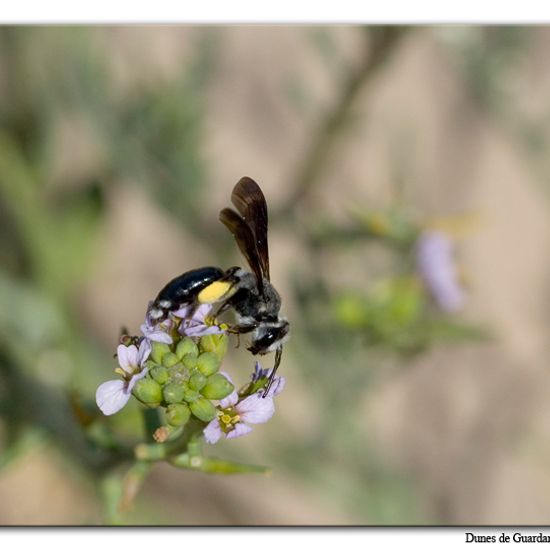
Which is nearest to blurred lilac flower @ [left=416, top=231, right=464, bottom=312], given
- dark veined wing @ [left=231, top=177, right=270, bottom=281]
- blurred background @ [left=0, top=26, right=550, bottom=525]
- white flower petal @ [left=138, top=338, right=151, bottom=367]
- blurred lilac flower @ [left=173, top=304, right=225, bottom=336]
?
blurred background @ [left=0, top=26, right=550, bottom=525]

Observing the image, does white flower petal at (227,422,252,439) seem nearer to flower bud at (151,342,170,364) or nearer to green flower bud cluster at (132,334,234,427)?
green flower bud cluster at (132,334,234,427)

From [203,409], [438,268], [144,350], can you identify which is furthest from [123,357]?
[438,268]

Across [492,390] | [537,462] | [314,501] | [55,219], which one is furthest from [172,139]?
[537,462]

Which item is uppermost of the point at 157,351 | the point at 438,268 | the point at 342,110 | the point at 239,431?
the point at 342,110

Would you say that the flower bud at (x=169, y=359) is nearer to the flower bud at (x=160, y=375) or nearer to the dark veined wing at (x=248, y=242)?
the flower bud at (x=160, y=375)

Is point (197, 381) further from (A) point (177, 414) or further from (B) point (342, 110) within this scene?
(B) point (342, 110)

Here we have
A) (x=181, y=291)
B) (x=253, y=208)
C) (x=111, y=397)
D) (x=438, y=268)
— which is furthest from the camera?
(x=438, y=268)

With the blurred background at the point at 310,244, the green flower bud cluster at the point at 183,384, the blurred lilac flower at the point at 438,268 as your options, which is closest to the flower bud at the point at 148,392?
the green flower bud cluster at the point at 183,384
